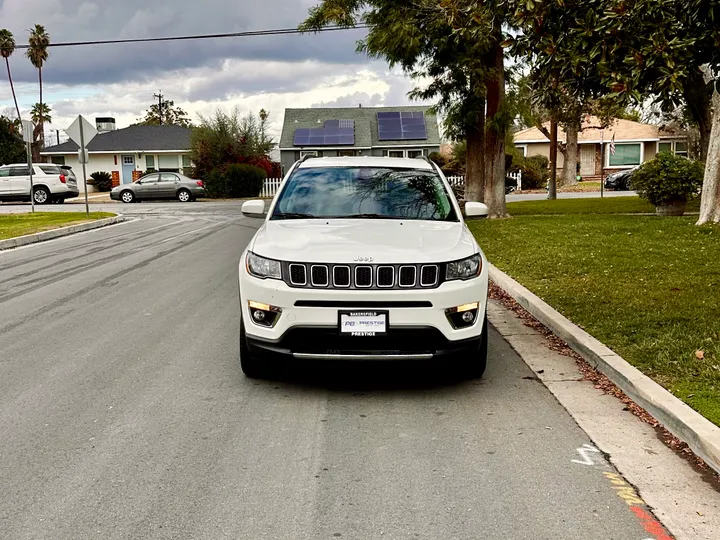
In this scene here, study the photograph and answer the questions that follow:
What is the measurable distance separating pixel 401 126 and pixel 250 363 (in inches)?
1796

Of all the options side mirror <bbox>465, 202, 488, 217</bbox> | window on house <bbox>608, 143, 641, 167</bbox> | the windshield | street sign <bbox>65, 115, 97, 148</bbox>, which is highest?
street sign <bbox>65, 115, 97, 148</bbox>

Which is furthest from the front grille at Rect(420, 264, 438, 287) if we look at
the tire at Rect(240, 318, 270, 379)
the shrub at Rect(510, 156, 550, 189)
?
the shrub at Rect(510, 156, 550, 189)

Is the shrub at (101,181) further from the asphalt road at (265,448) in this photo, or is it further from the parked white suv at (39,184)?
the asphalt road at (265,448)

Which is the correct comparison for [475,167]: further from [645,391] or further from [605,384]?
[645,391]

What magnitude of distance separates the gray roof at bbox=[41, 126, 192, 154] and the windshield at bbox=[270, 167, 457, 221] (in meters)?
49.1

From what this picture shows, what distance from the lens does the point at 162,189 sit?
3638cm

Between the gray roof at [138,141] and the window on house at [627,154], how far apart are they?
99.9ft

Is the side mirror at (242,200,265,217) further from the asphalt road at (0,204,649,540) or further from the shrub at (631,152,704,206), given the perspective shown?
the shrub at (631,152,704,206)

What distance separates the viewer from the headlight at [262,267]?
5.34 metres

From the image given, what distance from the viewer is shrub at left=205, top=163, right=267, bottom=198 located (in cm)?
3972

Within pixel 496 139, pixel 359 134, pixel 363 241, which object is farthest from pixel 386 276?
pixel 359 134

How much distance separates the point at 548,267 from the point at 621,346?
178 inches

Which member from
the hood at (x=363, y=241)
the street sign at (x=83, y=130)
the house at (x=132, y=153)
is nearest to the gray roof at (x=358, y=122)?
the house at (x=132, y=153)

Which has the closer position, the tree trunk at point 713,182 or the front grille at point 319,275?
the front grille at point 319,275
